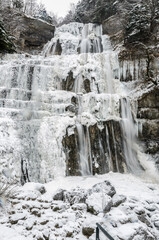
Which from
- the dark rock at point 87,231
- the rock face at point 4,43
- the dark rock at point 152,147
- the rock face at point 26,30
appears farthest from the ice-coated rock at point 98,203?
the rock face at point 26,30

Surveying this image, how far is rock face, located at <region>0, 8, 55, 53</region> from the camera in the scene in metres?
16.7

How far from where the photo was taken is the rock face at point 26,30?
54.7 feet

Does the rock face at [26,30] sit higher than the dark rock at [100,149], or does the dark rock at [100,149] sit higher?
the rock face at [26,30]

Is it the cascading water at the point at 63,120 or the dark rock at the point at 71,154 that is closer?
the cascading water at the point at 63,120

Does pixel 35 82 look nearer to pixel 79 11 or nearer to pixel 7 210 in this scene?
pixel 7 210

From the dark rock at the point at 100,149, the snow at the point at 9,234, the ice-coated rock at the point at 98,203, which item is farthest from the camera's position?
the dark rock at the point at 100,149

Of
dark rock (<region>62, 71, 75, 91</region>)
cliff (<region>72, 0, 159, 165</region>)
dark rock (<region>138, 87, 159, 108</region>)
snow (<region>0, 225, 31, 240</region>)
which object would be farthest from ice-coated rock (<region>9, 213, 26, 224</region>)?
dark rock (<region>62, 71, 75, 91</region>)

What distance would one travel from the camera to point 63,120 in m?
7.29

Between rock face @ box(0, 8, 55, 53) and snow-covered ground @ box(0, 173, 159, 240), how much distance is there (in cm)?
1586

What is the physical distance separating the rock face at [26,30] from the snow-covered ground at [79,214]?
52.0 feet

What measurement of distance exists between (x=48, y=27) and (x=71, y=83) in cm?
1120

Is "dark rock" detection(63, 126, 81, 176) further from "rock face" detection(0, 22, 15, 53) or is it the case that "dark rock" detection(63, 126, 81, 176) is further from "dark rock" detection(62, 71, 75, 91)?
"rock face" detection(0, 22, 15, 53)

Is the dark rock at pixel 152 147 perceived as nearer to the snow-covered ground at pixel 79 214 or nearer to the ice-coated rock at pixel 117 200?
the snow-covered ground at pixel 79 214

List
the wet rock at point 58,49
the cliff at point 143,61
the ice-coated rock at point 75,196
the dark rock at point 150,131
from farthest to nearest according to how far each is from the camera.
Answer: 1. the wet rock at point 58,49
2. the cliff at point 143,61
3. the dark rock at point 150,131
4. the ice-coated rock at point 75,196
